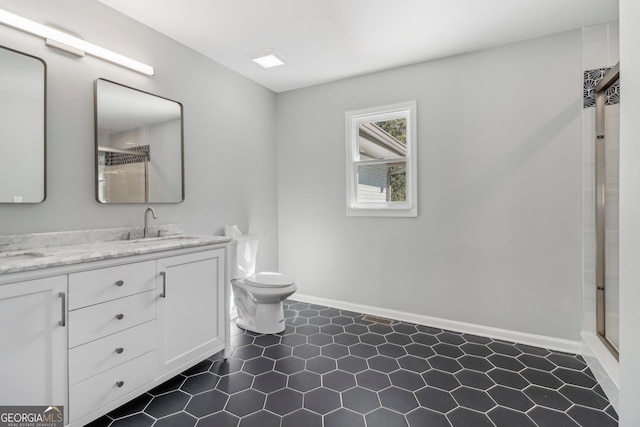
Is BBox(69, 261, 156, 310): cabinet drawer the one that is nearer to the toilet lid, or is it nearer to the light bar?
the toilet lid

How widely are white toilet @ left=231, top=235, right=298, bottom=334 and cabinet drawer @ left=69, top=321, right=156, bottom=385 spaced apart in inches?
38.7

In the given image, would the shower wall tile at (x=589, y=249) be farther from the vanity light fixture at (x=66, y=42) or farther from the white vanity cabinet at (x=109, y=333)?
the vanity light fixture at (x=66, y=42)

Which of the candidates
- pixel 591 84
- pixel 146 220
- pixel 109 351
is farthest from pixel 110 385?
pixel 591 84

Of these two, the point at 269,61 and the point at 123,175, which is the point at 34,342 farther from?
the point at 269,61

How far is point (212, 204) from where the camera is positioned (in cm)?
299

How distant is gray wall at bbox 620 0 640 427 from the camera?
0.91 m

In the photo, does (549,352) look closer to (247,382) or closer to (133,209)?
(247,382)

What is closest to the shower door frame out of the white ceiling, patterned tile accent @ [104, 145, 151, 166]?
the white ceiling

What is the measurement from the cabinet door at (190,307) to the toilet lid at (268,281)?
0.44 meters

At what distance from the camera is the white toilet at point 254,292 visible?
2719 mm

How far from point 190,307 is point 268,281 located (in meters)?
0.78

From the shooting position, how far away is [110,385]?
1651 mm

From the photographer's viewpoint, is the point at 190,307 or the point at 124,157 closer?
the point at 190,307

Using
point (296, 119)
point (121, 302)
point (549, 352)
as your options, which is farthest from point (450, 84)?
point (121, 302)
